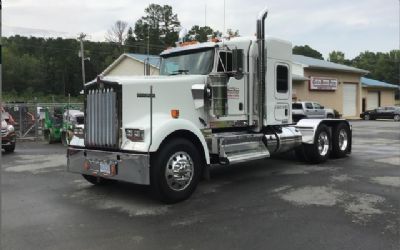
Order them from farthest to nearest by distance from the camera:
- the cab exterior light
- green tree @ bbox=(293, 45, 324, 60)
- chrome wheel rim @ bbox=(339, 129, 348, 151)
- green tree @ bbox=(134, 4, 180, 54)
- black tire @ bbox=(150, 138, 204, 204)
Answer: green tree @ bbox=(293, 45, 324, 60) → green tree @ bbox=(134, 4, 180, 54) → chrome wheel rim @ bbox=(339, 129, 348, 151) → the cab exterior light → black tire @ bbox=(150, 138, 204, 204)

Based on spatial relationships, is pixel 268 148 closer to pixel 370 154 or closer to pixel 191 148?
pixel 191 148

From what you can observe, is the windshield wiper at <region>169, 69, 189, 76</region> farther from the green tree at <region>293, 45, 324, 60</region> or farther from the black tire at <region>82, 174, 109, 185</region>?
the green tree at <region>293, 45, 324, 60</region>

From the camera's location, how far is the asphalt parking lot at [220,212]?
524cm

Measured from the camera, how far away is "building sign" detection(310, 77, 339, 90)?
4112 centimetres

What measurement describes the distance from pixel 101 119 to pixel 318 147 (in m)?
6.18

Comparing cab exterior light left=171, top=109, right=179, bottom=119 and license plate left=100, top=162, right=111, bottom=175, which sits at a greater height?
cab exterior light left=171, top=109, right=179, bottom=119

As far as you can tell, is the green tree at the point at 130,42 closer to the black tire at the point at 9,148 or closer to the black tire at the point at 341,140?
the black tire at the point at 9,148

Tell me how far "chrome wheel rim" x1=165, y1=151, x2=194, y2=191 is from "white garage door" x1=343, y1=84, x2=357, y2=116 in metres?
42.0

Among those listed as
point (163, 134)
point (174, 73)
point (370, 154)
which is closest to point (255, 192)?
point (163, 134)

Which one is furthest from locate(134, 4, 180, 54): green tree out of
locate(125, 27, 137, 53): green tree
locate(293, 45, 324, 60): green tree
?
locate(293, 45, 324, 60): green tree

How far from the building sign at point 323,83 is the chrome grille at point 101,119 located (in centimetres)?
3573

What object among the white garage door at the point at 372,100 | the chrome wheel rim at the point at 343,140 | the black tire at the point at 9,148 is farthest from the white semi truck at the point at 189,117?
the white garage door at the point at 372,100

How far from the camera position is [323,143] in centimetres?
1168

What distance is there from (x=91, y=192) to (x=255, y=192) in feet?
9.82
